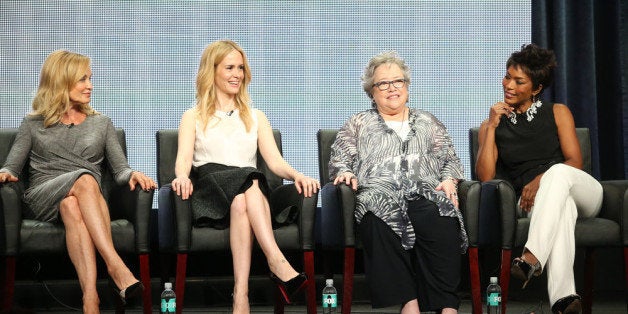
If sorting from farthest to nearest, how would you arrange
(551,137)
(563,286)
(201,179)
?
(551,137), (201,179), (563,286)

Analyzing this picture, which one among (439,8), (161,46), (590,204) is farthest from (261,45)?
(590,204)

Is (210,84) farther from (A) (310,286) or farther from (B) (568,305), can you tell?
(B) (568,305)

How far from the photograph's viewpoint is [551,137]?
14.0ft

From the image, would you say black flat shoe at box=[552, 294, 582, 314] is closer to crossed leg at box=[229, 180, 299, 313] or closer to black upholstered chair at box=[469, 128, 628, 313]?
black upholstered chair at box=[469, 128, 628, 313]

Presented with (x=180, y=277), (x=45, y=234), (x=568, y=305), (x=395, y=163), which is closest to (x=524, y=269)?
(x=568, y=305)

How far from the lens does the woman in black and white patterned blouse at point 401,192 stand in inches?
139

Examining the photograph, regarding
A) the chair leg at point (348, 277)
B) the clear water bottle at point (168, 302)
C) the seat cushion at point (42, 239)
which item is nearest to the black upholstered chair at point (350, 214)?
the chair leg at point (348, 277)

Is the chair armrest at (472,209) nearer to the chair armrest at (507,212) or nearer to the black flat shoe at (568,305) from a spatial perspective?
the chair armrest at (507,212)

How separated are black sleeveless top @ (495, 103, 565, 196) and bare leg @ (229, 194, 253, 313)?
1.37 metres

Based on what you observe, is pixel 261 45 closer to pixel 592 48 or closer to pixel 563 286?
pixel 592 48

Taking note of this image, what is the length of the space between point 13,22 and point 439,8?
2.29 meters

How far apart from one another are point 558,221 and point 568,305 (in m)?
0.36

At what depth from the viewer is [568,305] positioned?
353cm

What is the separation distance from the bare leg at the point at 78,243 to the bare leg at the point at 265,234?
0.65 metres
